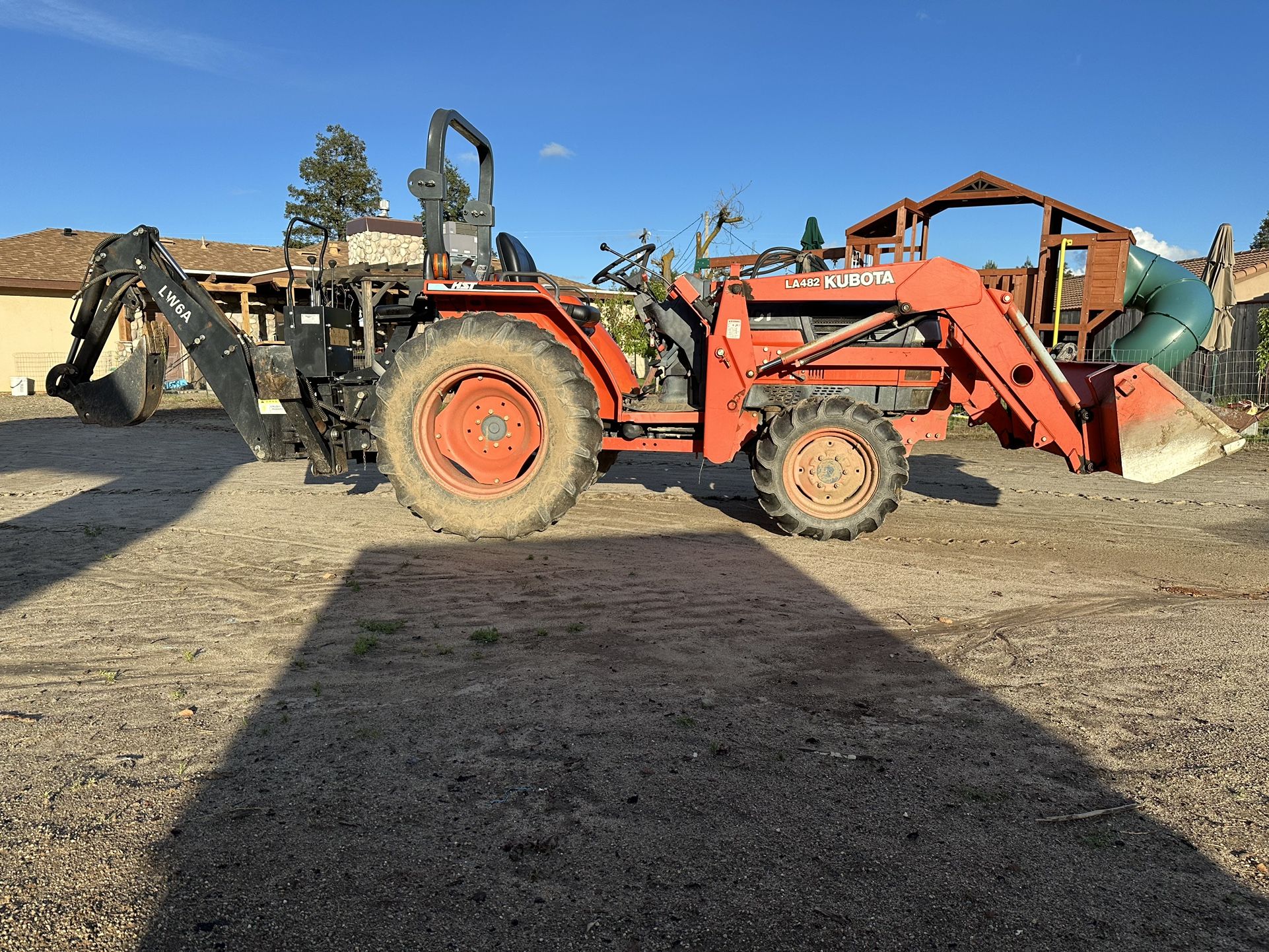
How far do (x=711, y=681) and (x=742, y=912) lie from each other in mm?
1307

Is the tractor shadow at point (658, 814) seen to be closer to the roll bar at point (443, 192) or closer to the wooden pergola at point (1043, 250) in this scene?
the roll bar at point (443, 192)

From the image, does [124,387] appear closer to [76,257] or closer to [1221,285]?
[1221,285]

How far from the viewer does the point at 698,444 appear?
5.79m

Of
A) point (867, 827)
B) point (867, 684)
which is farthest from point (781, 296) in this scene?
point (867, 827)

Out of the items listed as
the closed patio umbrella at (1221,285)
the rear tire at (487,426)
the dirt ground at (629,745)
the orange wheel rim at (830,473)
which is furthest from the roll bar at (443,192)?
the closed patio umbrella at (1221,285)

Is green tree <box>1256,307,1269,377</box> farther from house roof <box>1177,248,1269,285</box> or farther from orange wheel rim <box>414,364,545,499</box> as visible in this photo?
orange wheel rim <box>414,364,545,499</box>

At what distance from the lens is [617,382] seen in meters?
5.79

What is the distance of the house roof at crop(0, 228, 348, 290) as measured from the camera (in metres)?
20.6

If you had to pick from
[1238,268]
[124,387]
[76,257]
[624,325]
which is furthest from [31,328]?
[1238,268]

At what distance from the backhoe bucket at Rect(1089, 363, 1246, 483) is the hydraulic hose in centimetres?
813

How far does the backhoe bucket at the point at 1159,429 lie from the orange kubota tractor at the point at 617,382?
0.04 ft

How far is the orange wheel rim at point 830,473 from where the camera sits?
5.47 metres

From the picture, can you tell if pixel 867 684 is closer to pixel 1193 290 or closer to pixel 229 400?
pixel 229 400

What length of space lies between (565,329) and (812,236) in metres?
11.7
